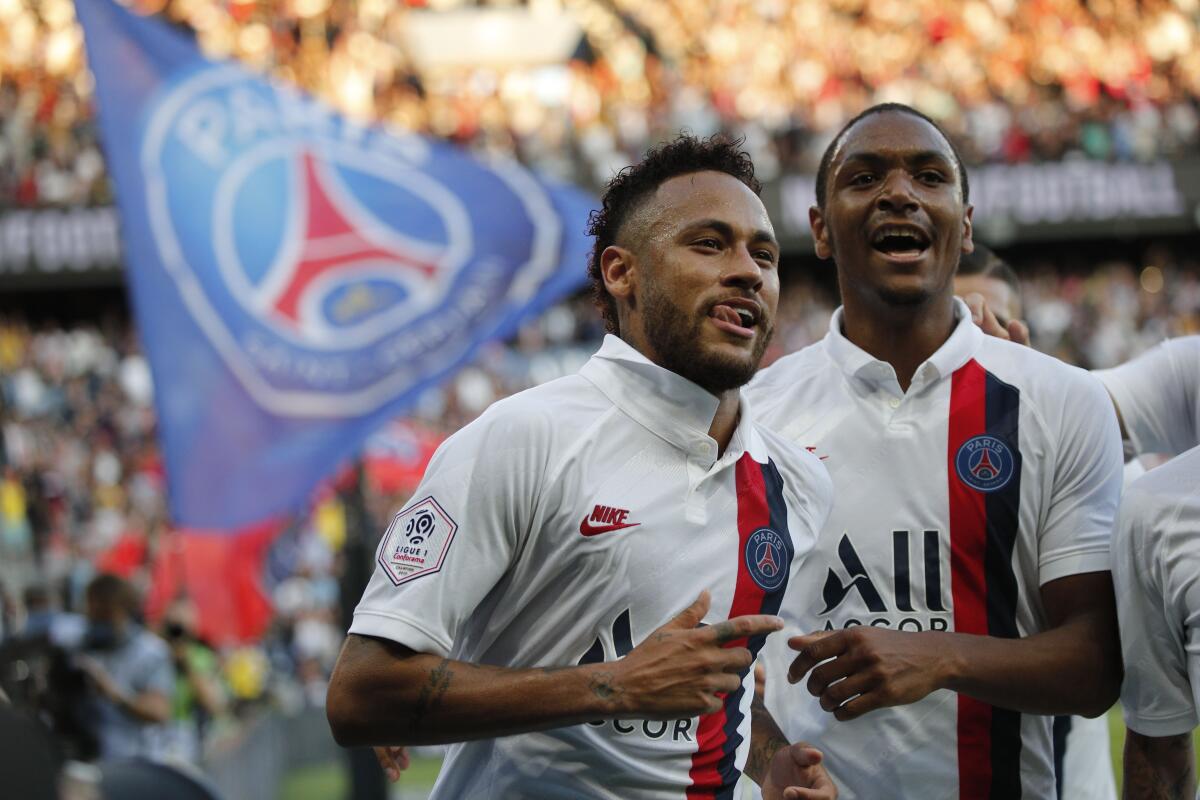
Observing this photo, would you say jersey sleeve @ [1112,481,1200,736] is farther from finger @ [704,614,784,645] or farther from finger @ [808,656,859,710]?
finger @ [704,614,784,645]

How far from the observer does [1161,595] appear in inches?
112

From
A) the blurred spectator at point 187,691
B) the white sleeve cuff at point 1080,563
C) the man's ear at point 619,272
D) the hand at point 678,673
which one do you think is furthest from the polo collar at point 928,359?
the blurred spectator at point 187,691

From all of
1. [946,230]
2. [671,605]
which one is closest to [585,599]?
[671,605]

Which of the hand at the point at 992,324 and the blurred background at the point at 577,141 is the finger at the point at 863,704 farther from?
the blurred background at the point at 577,141

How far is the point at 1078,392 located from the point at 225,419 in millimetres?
5592

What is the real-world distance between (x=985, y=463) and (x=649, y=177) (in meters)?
0.95

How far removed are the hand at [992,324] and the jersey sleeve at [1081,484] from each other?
441mm

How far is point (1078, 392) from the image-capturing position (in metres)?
3.25

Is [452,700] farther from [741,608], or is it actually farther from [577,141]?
[577,141]

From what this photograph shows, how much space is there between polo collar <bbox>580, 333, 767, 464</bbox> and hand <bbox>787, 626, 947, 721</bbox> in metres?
0.39

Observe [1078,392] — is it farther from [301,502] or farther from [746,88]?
[746,88]

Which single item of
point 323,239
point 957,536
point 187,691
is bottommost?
point 187,691

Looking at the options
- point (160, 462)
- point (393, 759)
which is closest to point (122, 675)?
point (393, 759)

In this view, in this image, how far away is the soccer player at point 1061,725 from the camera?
3.61 metres
